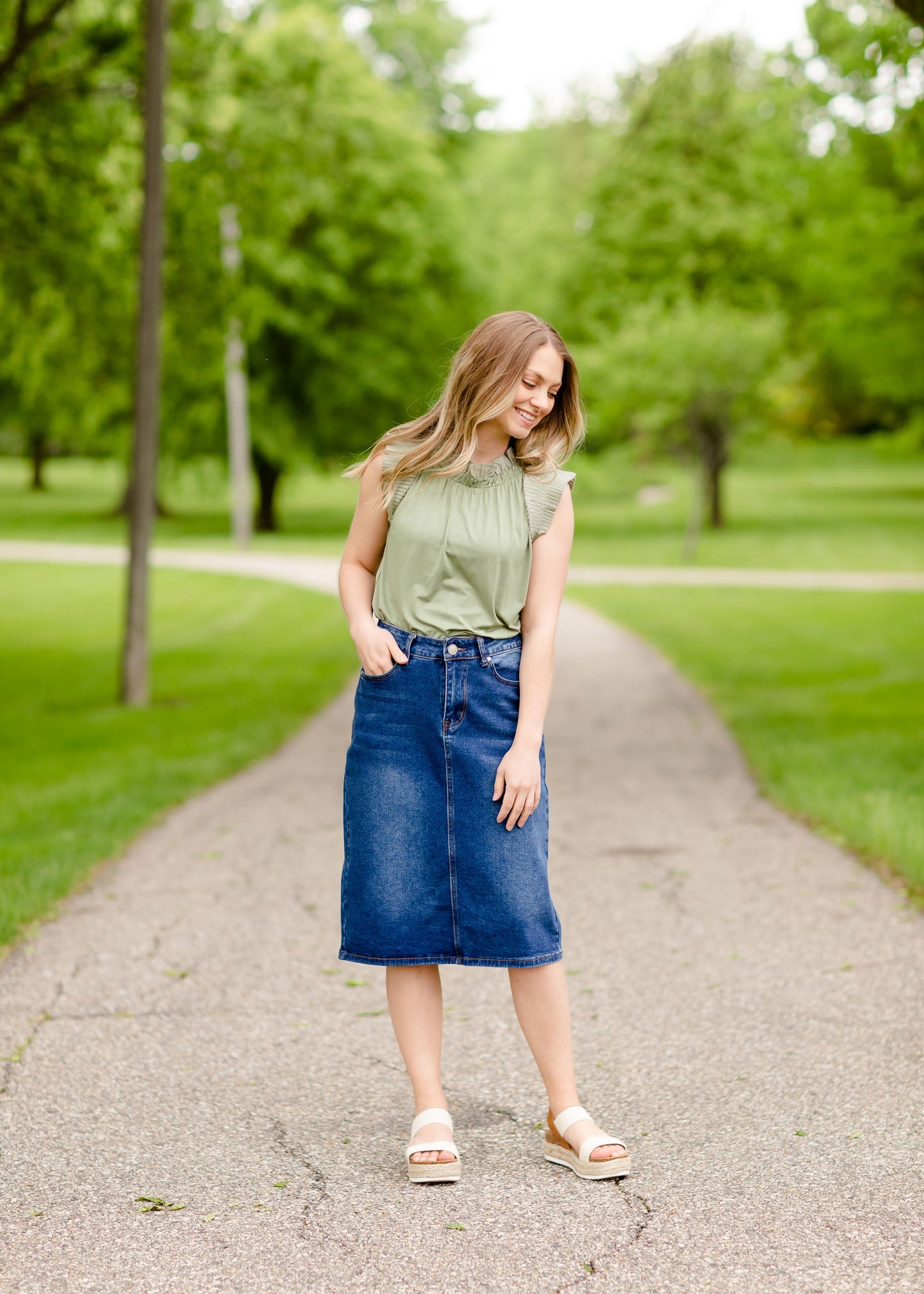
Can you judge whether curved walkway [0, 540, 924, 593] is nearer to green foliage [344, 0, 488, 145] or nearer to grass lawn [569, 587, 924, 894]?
grass lawn [569, 587, 924, 894]

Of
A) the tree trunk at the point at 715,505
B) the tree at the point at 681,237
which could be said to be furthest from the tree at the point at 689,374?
the tree at the point at 681,237

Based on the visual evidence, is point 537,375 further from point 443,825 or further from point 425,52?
point 425,52

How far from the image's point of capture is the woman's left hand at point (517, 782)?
3.02 meters

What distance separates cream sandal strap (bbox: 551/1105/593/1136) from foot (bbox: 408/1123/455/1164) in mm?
253

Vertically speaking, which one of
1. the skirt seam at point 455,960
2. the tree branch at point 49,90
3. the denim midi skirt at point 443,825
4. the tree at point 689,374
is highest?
the tree branch at point 49,90

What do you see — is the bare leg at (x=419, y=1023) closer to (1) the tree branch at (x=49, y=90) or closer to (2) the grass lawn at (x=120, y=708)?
(2) the grass lawn at (x=120, y=708)

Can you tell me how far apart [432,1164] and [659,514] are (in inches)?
1522

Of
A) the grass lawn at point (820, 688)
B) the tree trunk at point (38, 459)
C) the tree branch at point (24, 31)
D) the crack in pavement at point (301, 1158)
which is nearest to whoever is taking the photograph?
the crack in pavement at point (301, 1158)

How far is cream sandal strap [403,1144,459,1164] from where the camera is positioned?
3033 mm

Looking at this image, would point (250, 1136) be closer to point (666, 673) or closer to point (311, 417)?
point (666, 673)

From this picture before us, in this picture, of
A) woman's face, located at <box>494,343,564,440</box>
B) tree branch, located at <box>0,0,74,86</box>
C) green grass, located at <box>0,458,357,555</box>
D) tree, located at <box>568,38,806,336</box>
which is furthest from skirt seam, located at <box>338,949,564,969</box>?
tree, located at <box>568,38,806,336</box>

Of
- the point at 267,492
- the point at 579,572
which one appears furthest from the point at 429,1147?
the point at 267,492

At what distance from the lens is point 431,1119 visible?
3109 mm

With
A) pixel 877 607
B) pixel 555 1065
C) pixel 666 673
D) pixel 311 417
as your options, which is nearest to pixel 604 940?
pixel 555 1065
